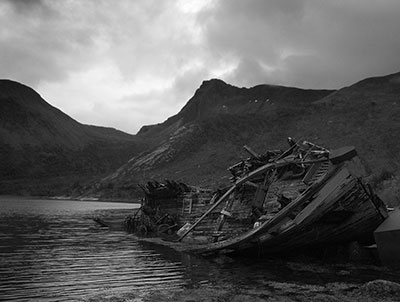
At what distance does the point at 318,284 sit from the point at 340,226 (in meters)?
A: 3.18

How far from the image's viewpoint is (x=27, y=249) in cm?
1900

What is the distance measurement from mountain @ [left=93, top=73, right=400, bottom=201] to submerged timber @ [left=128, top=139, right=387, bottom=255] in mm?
20511

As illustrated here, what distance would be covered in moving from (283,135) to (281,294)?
224 feet

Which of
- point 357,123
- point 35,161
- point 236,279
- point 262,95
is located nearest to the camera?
point 236,279

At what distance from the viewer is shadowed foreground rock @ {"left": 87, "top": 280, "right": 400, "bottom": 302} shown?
9.51m

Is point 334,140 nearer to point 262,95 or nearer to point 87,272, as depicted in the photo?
point 87,272

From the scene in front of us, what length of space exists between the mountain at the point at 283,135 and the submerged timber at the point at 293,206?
808 inches

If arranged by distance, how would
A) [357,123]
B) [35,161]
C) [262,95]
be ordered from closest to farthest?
[357,123]
[262,95]
[35,161]

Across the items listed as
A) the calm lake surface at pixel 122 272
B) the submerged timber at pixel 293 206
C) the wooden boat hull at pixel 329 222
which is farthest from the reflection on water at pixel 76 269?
the wooden boat hull at pixel 329 222

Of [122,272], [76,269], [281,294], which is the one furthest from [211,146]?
[281,294]

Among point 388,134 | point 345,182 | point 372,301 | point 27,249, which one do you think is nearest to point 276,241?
point 345,182

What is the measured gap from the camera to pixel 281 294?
10070 millimetres

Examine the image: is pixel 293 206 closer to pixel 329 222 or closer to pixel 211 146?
pixel 329 222

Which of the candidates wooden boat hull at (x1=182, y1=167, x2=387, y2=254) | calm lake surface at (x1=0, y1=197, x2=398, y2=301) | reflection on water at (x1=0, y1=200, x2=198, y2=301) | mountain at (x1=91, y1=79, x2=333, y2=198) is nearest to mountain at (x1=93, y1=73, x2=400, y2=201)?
mountain at (x1=91, y1=79, x2=333, y2=198)
